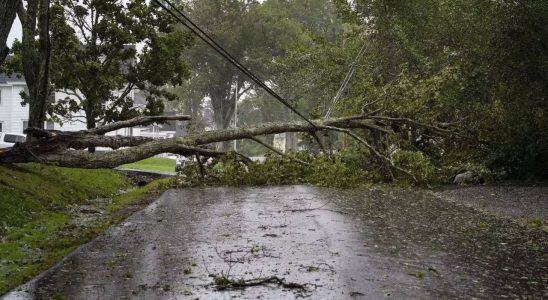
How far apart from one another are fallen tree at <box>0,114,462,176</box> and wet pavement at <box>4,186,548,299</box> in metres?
2.43

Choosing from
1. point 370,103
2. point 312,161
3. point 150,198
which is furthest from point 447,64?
point 150,198

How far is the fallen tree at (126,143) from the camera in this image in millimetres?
11828

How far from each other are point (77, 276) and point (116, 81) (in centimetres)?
1411

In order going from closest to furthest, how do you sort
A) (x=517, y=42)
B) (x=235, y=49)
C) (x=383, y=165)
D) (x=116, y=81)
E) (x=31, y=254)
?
(x=31, y=254)
(x=517, y=42)
(x=383, y=165)
(x=116, y=81)
(x=235, y=49)

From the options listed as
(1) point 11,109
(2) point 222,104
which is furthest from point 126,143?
(2) point 222,104

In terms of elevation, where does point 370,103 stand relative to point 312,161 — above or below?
above

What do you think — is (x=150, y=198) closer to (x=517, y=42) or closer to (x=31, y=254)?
(x=31, y=254)

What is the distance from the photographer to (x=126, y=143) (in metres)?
13.6

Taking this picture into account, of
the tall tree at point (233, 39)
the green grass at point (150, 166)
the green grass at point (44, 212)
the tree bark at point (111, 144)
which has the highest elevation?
the tall tree at point (233, 39)

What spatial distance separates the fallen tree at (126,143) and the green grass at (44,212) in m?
0.72

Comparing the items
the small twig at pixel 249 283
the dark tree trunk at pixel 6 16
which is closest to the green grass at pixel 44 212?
the small twig at pixel 249 283

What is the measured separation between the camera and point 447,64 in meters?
17.0

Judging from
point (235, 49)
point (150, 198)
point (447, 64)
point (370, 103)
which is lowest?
point (150, 198)

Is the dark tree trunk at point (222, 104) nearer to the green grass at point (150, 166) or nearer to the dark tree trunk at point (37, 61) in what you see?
the green grass at point (150, 166)
